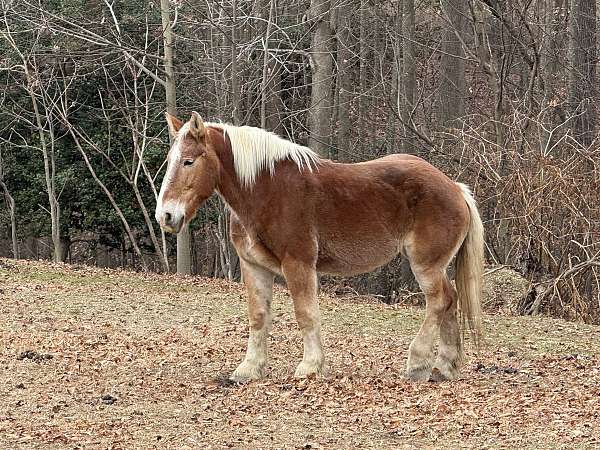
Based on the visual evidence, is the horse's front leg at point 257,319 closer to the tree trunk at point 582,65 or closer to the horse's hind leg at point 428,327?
the horse's hind leg at point 428,327

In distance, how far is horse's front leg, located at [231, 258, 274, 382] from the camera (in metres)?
8.51

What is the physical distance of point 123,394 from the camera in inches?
313

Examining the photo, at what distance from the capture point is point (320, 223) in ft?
27.2

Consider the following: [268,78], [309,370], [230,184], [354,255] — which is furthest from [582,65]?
[309,370]

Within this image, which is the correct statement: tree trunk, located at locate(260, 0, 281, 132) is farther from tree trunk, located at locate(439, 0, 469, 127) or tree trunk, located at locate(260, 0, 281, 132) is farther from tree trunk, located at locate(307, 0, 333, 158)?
tree trunk, located at locate(439, 0, 469, 127)

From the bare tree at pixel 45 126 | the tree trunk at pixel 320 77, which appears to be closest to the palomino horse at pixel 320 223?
the tree trunk at pixel 320 77

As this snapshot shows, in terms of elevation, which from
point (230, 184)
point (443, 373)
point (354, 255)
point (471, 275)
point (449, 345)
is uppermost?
point (230, 184)

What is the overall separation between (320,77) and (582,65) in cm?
447

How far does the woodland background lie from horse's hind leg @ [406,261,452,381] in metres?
4.81

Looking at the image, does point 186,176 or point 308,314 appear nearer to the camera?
point 186,176

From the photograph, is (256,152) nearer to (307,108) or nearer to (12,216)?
(307,108)

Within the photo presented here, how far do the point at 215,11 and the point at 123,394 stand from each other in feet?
37.4

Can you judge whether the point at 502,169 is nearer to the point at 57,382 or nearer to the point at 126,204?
the point at 57,382

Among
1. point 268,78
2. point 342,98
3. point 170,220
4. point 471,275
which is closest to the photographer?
point 170,220
